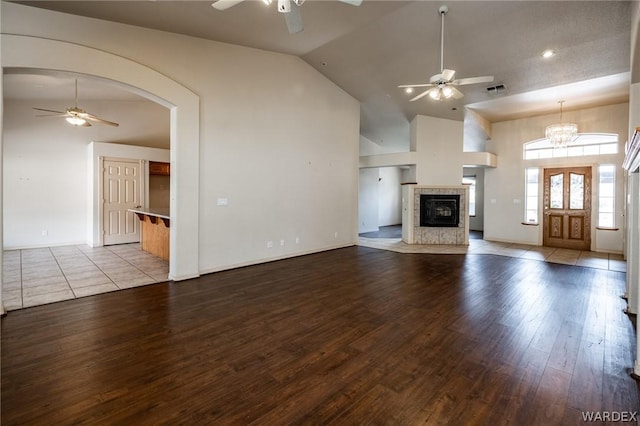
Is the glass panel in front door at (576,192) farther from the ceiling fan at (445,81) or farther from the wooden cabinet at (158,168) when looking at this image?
the wooden cabinet at (158,168)

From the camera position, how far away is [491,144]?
28.7 feet

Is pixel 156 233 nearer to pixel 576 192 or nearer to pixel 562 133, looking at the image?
pixel 562 133

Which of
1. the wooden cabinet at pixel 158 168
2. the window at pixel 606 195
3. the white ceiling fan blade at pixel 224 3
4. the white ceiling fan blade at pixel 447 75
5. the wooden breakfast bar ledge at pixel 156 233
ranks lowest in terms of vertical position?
the wooden breakfast bar ledge at pixel 156 233

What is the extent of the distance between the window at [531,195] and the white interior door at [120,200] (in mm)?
10998

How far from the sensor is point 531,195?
322 inches

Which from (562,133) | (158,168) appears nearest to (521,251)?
(562,133)

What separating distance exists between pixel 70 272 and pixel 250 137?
3817 mm

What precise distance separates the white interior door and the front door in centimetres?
1139

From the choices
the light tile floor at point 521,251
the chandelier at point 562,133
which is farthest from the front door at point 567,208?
the chandelier at point 562,133

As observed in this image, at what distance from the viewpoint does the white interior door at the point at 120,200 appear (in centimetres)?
737

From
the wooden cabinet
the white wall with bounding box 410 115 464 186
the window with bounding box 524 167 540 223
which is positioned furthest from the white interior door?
the window with bounding box 524 167 540 223

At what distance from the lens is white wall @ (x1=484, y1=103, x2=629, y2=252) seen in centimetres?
692

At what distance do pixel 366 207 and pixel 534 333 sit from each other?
817cm

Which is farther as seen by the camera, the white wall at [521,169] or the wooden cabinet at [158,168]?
the wooden cabinet at [158,168]
